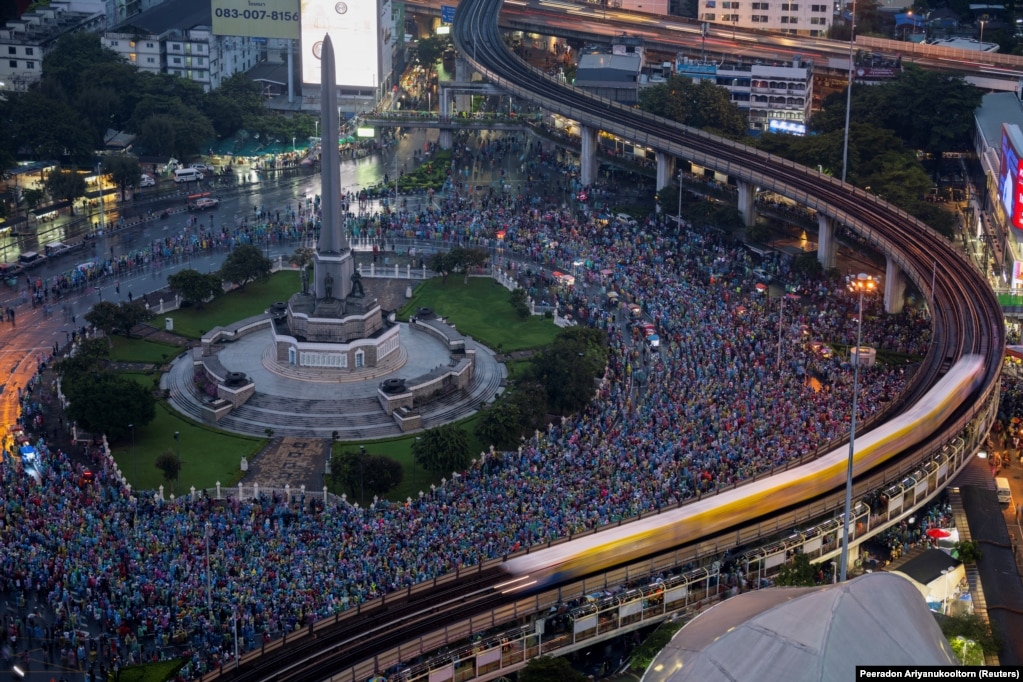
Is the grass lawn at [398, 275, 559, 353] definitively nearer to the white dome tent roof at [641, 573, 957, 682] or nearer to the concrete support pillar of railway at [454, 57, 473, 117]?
the concrete support pillar of railway at [454, 57, 473, 117]

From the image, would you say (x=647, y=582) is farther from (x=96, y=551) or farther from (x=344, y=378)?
(x=344, y=378)

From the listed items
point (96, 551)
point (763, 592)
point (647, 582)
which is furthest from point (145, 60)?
point (763, 592)

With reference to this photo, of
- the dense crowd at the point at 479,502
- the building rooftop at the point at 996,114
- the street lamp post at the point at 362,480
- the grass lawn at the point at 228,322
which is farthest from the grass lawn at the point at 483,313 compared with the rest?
the building rooftop at the point at 996,114

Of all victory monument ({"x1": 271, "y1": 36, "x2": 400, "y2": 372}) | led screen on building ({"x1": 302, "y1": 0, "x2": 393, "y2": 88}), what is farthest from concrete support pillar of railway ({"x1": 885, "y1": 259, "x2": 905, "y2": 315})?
led screen on building ({"x1": 302, "y1": 0, "x2": 393, "y2": 88})

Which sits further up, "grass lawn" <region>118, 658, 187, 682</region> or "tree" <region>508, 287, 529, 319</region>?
"tree" <region>508, 287, 529, 319</region>

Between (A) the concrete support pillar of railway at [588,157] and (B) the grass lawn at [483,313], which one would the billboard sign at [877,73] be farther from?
(B) the grass lawn at [483,313]

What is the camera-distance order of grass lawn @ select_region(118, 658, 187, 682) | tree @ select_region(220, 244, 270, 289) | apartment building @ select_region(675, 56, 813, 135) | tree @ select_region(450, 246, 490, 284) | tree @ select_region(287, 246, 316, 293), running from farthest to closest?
apartment building @ select_region(675, 56, 813, 135)
tree @ select_region(287, 246, 316, 293)
tree @ select_region(450, 246, 490, 284)
tree @ select_region(220, 244, 270, 289)
grass lawn @ select_region(118, 658, 187, 682)
